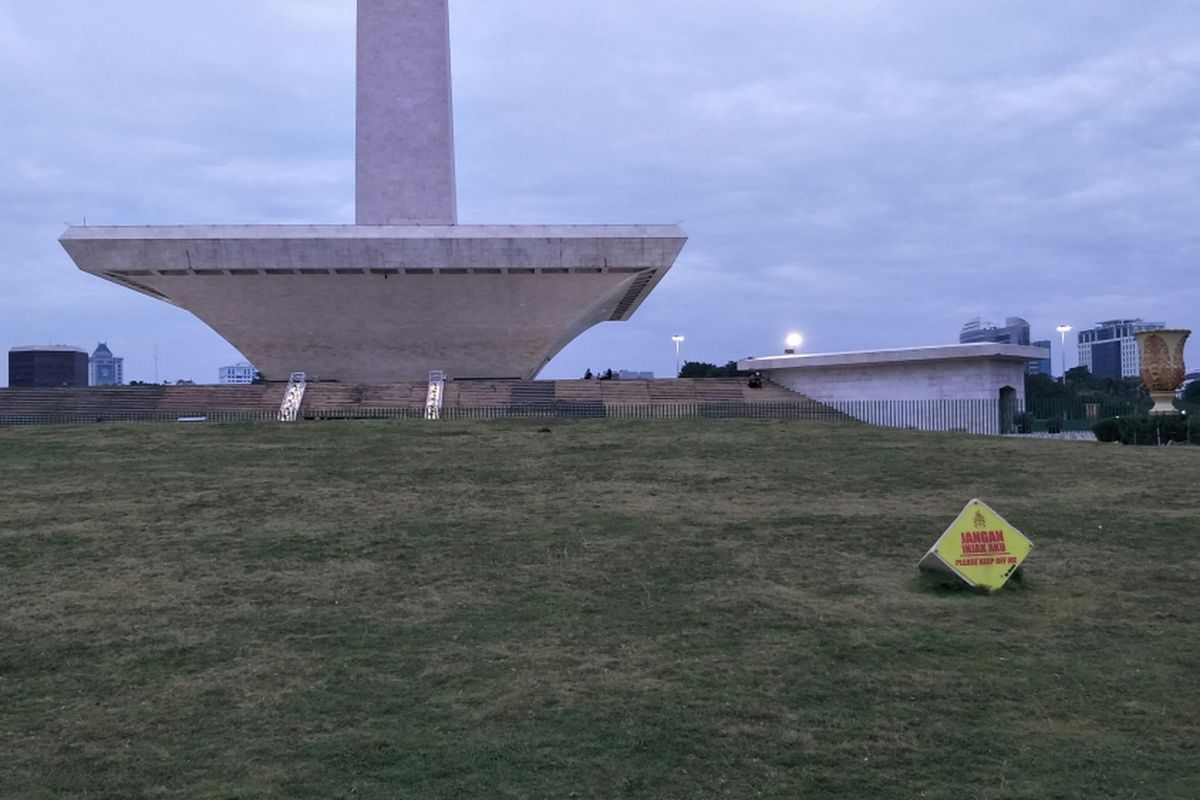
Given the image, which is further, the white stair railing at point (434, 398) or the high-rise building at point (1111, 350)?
the high-rise building at point (1111, 350)

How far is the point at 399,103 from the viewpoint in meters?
36.8

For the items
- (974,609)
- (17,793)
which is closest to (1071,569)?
(974,609)

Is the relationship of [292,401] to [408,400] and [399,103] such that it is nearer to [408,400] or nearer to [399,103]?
[408,400]

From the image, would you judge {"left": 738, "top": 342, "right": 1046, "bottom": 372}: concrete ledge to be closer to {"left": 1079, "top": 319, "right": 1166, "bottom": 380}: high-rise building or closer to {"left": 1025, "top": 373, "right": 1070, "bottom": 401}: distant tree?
{"left": 1025, "top": 373, "right": 1070, "bottom": 401}: distant tree

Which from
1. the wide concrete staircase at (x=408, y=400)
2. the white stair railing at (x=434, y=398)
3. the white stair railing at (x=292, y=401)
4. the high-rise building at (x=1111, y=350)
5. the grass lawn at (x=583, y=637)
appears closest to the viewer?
the grass lawn at (x=583, y=637)

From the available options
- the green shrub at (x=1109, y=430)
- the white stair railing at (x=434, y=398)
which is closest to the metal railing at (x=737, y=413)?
the white stair railing at (x=434, y=398)

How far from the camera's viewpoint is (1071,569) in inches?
394

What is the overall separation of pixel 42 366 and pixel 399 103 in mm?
31570

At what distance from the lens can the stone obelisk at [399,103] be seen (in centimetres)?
3678

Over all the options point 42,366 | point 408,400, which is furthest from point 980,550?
point 42,366

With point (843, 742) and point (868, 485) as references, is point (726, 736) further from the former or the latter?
point (868, 485)

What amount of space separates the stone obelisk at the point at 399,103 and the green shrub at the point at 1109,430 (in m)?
23.7

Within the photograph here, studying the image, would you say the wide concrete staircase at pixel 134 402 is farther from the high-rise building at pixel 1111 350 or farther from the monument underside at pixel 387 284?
the high-rise building at pixel 1111 350

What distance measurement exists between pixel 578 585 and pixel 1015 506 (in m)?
6.92
